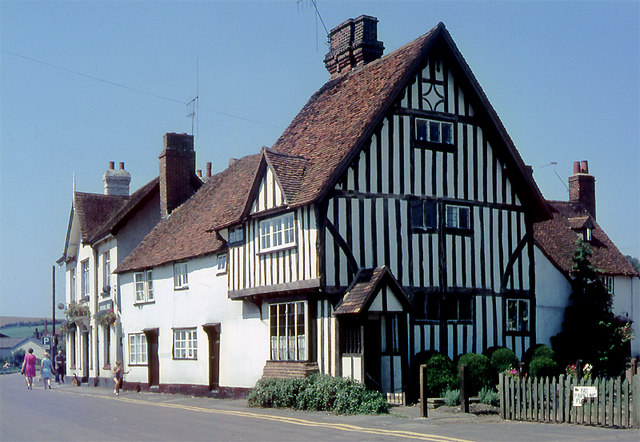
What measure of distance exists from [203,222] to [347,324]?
36.0 ft

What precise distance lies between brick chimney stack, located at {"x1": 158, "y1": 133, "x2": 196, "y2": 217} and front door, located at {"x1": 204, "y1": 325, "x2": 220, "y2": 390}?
9238 mm

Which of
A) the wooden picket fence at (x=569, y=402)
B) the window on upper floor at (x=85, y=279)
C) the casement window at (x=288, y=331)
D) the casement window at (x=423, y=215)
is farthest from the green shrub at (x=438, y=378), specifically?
the window on upper floor at (x=85, y=279)

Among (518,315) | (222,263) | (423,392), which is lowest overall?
(423,392)

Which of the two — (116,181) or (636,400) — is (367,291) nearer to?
A: (636,400)

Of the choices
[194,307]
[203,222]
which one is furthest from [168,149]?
[194,307]

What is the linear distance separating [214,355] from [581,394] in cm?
1516

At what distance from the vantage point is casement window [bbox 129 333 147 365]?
3394 centimetres

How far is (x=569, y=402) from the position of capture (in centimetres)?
1641

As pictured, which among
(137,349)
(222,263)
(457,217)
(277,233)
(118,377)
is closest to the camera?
(277,233)

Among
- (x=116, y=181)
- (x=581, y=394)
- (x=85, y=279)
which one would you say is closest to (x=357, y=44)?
(x=581, y=394)

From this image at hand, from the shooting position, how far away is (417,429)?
1616 cm

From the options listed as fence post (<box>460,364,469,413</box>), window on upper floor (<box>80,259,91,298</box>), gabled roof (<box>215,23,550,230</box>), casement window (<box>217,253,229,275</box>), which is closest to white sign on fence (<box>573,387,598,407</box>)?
fence post (<box>460,364,469,413</box>)

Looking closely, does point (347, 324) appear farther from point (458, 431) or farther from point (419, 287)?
point (458, 431)

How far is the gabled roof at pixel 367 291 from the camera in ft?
69.4
